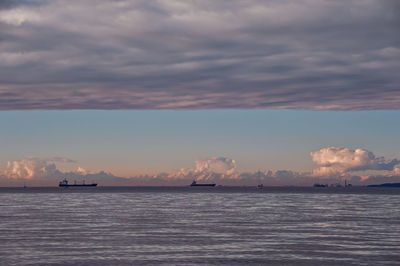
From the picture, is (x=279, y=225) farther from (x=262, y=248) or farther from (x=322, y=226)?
(x=262, y=248)

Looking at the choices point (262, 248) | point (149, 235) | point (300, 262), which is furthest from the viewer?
point (149, 235)

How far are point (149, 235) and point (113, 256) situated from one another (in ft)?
47.6

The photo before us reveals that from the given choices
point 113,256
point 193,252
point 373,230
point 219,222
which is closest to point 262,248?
point 193,252

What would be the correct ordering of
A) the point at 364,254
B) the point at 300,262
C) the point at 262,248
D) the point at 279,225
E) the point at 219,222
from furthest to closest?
the point at 219,222 < the point at 279,225 < the point at 262,248 < the point at 364,254 < the point at 300,262

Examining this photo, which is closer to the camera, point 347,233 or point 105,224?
point 347,233

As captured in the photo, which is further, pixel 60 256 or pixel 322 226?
pixel 322 226

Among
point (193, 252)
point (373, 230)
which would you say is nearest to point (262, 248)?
point (193, 252)

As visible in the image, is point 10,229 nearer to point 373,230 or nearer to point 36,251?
point 36,251

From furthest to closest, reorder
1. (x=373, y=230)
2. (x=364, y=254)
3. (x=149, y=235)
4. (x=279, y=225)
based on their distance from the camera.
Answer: (x=279, y=225) → (x=373, y=230) → (x=149, y=235) → (x=364, y=254)

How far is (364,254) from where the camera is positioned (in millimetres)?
41844

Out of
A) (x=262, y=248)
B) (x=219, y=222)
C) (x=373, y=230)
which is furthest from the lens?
(x=219, y=222)

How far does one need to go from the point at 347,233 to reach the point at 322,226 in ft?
29.3

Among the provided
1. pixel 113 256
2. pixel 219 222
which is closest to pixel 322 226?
pixel 219 222

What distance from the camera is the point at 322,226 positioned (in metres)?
66.8
